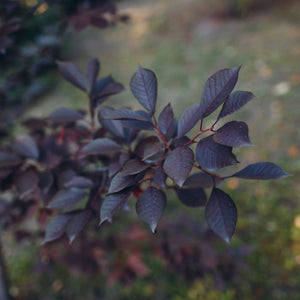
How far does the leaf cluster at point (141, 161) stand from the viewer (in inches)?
27.1

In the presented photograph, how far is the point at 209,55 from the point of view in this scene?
473 cm

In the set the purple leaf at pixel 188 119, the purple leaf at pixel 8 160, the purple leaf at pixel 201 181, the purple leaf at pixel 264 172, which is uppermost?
the purple leaf at pixel 188 119

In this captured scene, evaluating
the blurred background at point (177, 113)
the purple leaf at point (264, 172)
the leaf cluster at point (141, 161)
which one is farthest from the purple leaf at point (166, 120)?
the blurred background at point (177, 113)

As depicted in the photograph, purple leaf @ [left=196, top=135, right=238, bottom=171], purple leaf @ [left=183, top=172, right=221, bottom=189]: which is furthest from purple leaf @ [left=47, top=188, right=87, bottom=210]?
purple leaf @ [left=196, top=135, right=238, bottom=171]

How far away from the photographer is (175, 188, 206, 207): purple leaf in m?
0.88

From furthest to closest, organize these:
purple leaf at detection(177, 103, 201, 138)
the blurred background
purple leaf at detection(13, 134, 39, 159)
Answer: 1. the blurred background
2. purple leaf at detection(13, 134, 39, 159)
3. purple leaf at detection(177, 103, 201, 138)

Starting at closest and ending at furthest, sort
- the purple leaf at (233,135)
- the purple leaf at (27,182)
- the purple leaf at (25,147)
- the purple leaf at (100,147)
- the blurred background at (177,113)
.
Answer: the purple leaf at (233,135), the purple leaf at (100,147), the purple leaf at (27,182), the purple leaf at (25,147), the blurred background at (177,113)

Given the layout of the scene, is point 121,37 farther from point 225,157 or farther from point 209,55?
point 225,157

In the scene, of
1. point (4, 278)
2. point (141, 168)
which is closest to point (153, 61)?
point (4, 278)

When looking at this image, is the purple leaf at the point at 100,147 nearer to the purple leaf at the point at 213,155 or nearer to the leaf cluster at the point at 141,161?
the leaf cluster at the point at 141,161

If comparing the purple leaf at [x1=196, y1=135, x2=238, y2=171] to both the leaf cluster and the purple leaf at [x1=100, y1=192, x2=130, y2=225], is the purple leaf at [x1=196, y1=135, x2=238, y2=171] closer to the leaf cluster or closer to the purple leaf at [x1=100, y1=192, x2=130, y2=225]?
the leaf cluster

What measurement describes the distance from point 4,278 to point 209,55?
159 inches

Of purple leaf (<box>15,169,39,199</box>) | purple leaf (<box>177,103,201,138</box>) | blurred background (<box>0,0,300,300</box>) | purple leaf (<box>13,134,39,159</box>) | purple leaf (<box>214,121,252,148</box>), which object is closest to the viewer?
purple leaf (<box>214,121,252,148</box>)

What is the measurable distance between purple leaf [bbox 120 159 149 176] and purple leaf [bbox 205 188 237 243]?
0.57 ft
